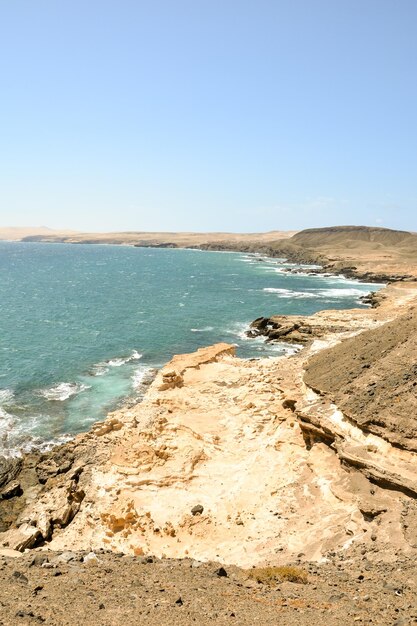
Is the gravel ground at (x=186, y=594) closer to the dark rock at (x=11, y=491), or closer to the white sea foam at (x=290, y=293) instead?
the dark rock at (x=11, y=491)

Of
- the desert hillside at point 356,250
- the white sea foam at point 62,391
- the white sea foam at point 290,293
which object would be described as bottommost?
the white sea foam at point 62,391

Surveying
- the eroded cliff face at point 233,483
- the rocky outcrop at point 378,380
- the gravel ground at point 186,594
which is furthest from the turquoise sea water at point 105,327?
the gravel ground at point 186,594

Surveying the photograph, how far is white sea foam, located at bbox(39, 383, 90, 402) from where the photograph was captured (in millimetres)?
31719

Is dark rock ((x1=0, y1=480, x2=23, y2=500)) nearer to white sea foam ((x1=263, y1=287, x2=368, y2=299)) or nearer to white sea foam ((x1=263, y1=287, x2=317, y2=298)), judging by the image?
white sea foam ((x1=263, y1=287, x2=368, y2=299))

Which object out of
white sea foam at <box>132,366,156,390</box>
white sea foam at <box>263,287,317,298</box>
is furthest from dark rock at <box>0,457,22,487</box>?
white sea foam at <box>263,287,317,298</box>

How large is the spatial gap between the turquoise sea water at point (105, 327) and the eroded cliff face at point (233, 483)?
6495mm

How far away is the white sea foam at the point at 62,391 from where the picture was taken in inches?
1249

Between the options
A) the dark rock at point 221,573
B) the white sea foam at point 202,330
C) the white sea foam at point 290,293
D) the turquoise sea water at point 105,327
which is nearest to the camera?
the dark rock at point 221,573

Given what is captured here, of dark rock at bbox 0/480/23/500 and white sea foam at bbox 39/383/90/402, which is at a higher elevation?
white sea foam at bbox 39/383/90/402

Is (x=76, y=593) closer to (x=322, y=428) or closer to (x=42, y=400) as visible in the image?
→ (x=322, y=428)

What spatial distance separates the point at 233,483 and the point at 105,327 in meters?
36.5

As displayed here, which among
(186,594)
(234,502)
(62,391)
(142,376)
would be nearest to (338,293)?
(142,376)

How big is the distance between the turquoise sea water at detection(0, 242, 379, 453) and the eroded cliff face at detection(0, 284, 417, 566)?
6.49m

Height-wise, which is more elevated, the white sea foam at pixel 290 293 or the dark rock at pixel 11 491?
the white sea foam at pixel 290 293
